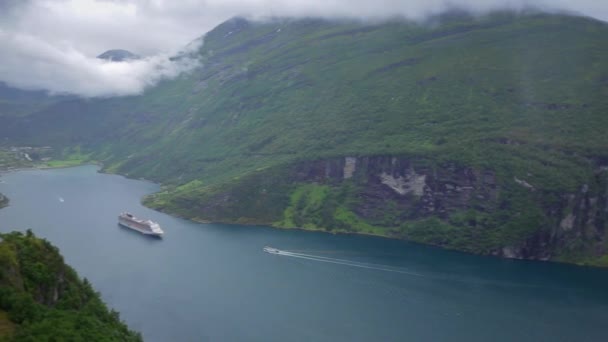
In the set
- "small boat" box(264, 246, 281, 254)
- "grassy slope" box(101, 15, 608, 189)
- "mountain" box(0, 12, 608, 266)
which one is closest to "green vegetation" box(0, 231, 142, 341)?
"small boat" box(264, 246, 281, 254)

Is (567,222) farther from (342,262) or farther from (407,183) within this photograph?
(342,262)

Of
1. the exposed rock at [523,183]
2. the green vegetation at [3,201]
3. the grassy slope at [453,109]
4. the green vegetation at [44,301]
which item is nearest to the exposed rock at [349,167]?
the grassy slope at [453,109]

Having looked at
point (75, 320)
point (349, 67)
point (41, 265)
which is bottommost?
point (75, 320)

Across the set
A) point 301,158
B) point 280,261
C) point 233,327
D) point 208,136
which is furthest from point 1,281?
point 208,136

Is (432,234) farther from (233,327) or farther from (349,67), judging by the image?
(349,67)

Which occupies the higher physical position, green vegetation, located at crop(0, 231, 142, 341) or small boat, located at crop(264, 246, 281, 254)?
green vegetation, located at crop(0, 231, 142, 341)

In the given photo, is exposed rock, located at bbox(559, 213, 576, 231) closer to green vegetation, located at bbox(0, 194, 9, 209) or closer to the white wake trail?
the white wake trail

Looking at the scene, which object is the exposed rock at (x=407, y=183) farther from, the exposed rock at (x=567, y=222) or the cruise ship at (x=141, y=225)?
the cruise ship at (x=141, y=225)
